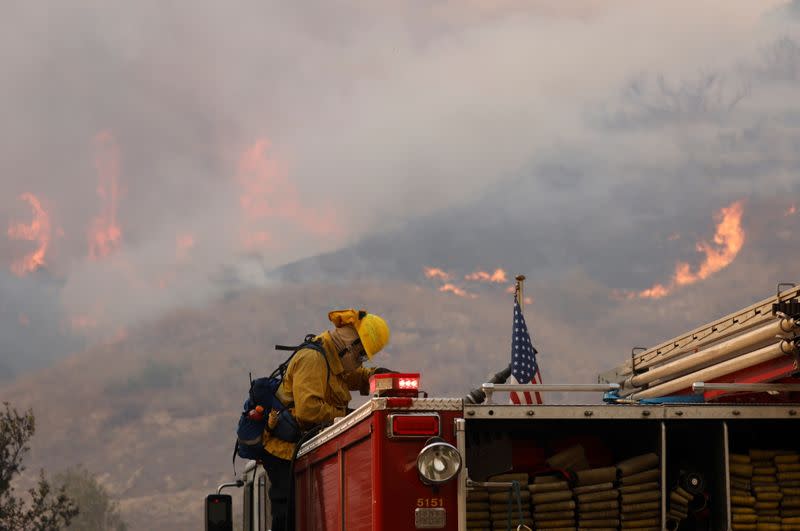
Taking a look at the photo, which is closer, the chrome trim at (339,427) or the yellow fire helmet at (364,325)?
the chrome trim at (339,427)

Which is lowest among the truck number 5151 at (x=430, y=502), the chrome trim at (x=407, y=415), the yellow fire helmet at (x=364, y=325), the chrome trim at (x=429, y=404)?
the truck number 5151 at (x=430, y=502)

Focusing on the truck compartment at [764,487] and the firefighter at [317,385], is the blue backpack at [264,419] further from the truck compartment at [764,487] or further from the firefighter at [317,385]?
the truck compartment at [764,487]

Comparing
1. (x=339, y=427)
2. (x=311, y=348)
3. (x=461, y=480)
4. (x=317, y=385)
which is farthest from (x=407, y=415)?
(x=311, y=348)

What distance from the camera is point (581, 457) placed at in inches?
346

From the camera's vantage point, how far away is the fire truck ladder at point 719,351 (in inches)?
332

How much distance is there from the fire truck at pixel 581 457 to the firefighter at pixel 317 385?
Result: 1816 mm

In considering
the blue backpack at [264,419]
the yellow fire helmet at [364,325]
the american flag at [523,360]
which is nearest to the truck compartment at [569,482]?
the blue backpack at [264,419]

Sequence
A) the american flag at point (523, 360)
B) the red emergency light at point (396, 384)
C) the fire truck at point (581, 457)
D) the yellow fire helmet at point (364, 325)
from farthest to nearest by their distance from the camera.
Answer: the american flag at point (523, 360) → the yellow fire helmet at point (364, 325) → the red emergency light at point (396, 384) → the fire truck at point (581, 457)

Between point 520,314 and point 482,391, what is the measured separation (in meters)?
5.95

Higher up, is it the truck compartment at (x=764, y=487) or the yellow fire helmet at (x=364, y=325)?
the yellow fire helmet at (x=364, y=325)

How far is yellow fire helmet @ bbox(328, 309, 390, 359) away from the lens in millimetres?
11898

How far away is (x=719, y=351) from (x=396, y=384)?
2.80 m

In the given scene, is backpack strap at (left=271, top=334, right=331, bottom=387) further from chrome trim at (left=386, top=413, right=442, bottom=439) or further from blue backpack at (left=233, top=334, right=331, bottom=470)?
chrome trim at (left=386, top=413, right=442, bottom=439)

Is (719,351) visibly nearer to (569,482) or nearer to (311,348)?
(569,482)
